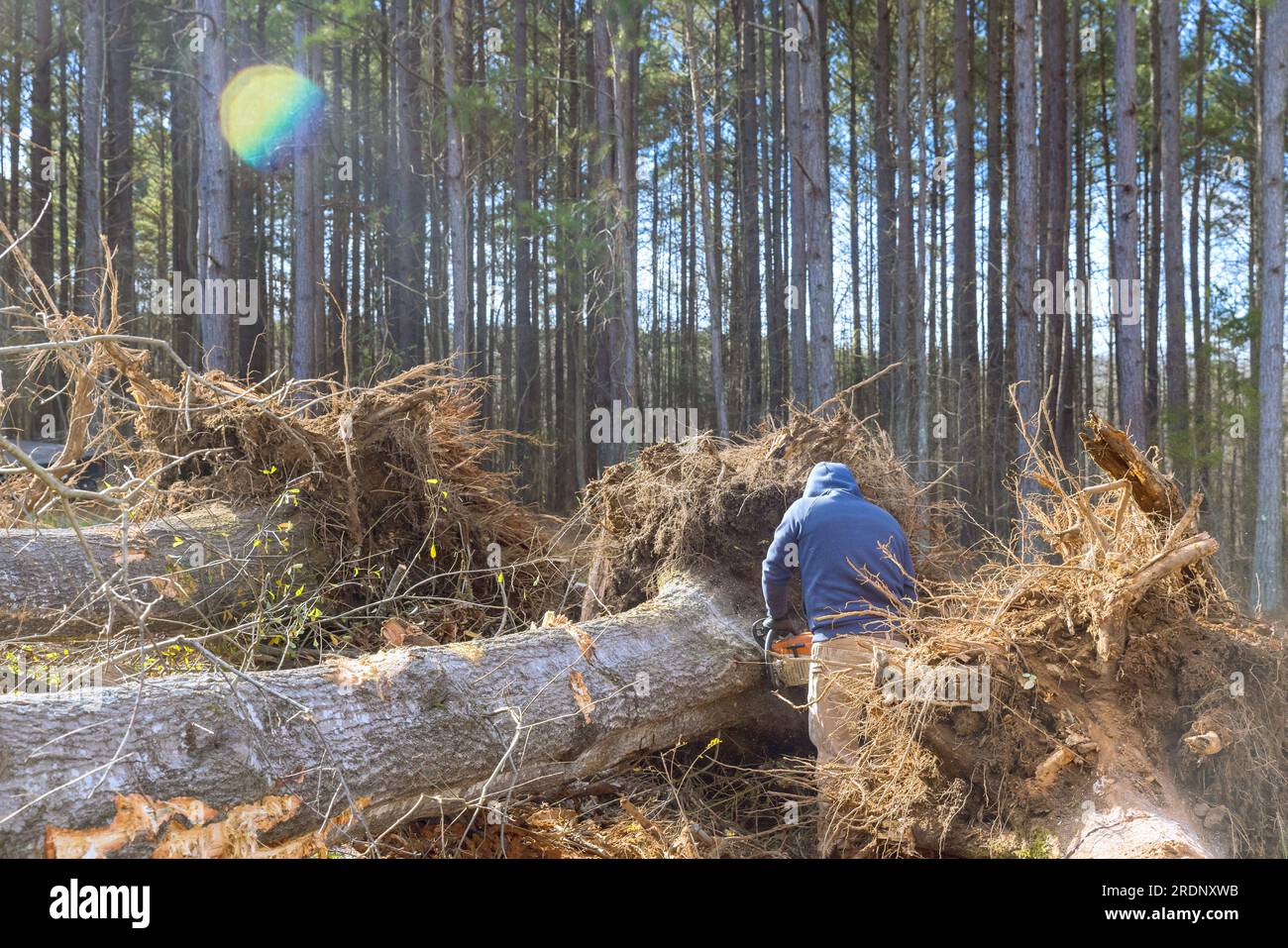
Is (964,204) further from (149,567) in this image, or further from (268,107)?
(149,567)

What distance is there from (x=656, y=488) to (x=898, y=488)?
→ 1568 mm

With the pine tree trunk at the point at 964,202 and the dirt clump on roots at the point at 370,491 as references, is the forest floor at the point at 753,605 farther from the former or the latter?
the pine tree trunk at the point at 964,202

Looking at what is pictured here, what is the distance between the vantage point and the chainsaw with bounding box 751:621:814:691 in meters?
5.06

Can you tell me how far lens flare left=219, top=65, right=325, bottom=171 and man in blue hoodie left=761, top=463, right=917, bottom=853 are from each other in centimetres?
1280

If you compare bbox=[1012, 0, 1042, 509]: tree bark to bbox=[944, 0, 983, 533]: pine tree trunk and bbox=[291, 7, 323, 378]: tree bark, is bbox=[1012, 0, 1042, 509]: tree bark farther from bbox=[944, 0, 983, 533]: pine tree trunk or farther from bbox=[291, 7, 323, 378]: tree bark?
bbox=[291, 7, 323, 378]: tree bark

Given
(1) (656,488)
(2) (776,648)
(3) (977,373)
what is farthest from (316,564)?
(3) (977,373)

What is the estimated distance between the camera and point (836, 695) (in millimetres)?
4656

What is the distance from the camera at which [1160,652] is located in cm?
378

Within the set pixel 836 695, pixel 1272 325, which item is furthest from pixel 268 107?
pixel 836 695

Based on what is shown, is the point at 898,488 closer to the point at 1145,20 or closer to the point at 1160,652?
the point at 1160,652

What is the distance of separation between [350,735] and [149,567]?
274 centimetres

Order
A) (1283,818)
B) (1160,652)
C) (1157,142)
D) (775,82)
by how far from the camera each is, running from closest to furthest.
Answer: (1283,818) < (1160,652) < (1157,142) < (775,82)

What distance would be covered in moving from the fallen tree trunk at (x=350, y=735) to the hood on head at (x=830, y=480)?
1008mm

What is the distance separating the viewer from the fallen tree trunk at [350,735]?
3.04 m
